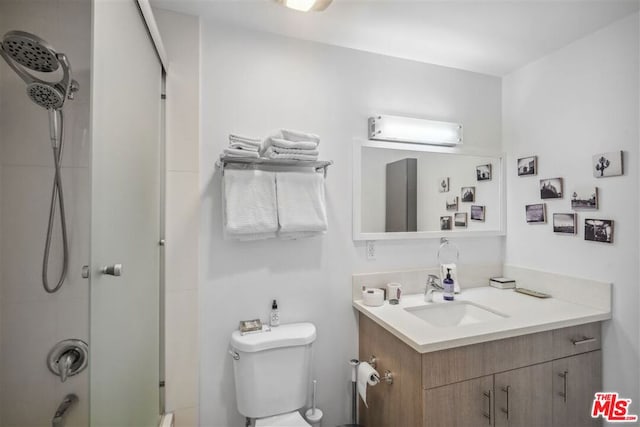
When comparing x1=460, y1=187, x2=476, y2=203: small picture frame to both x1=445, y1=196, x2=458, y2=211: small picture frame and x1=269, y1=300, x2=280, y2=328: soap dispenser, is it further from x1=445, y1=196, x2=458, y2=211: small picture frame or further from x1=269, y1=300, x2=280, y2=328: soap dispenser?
x1=269, y1=300, x2=280, y2=328: soap dispenser

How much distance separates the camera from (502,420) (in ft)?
4.17

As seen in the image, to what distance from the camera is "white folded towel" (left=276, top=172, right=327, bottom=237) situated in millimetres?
1453

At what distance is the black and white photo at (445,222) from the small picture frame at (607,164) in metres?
0.77

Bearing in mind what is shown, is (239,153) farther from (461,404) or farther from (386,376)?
(461,404)

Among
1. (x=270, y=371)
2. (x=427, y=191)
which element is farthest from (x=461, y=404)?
(x=427, y=191)

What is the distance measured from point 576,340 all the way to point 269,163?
1794 mm

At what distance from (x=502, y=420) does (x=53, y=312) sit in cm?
200

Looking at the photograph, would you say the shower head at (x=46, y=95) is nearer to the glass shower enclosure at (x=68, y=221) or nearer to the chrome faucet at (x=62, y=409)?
the glass shower enclosure at (x=68, y=221)

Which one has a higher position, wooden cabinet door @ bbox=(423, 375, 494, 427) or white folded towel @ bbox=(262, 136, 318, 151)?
white folded towel @ bbox=(262, 136, 318, 151)

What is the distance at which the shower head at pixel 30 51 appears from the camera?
92 cm

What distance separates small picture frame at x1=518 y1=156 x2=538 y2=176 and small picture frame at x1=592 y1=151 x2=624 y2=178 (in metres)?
0.31

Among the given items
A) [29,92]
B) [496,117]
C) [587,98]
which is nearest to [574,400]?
[587,98]

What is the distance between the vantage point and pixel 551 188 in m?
1.76

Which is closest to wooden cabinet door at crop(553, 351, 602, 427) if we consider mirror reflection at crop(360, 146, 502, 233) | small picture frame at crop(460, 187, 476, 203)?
mirror reflection at crop(360, 146, 502, 233)
